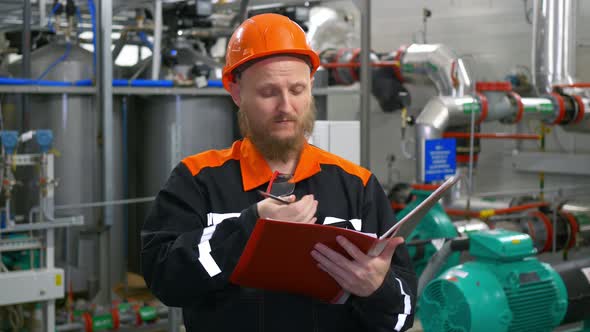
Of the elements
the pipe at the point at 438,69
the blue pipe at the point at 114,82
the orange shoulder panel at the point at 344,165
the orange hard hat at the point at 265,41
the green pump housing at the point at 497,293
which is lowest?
the green pump housing at the point at 497,293

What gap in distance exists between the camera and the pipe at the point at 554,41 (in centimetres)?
496

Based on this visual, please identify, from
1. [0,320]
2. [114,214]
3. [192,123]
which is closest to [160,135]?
[192,123]

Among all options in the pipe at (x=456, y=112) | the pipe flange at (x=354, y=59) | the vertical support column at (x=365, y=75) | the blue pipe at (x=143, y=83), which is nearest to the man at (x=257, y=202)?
the blue pipe at (x=143, y=83)

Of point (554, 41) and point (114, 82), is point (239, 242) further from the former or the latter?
point (554, 41)

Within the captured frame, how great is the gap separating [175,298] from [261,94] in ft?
1.30

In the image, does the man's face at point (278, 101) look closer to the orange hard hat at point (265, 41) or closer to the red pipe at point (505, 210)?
the orange hard hat at point (265, 41)

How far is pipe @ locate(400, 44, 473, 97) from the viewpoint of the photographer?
489cm

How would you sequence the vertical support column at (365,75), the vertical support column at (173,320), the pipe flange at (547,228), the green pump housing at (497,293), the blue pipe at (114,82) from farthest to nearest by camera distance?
the pipe flange at (547,228) → the vertical support column at (365,75) → the vertical support column at (173,320) → the blue pipe at (114,82) → the green pump housing at (497,293)

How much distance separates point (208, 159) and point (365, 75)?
9.92 feet

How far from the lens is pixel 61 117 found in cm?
408

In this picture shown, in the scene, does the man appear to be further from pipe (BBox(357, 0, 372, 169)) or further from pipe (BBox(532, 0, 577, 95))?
pipe (BBox(532, 0, 577, 95))

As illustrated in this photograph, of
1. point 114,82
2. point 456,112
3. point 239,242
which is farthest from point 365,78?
point 239,242

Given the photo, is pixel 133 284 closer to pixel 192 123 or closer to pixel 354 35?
pixel 192 123

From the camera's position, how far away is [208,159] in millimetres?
1484
